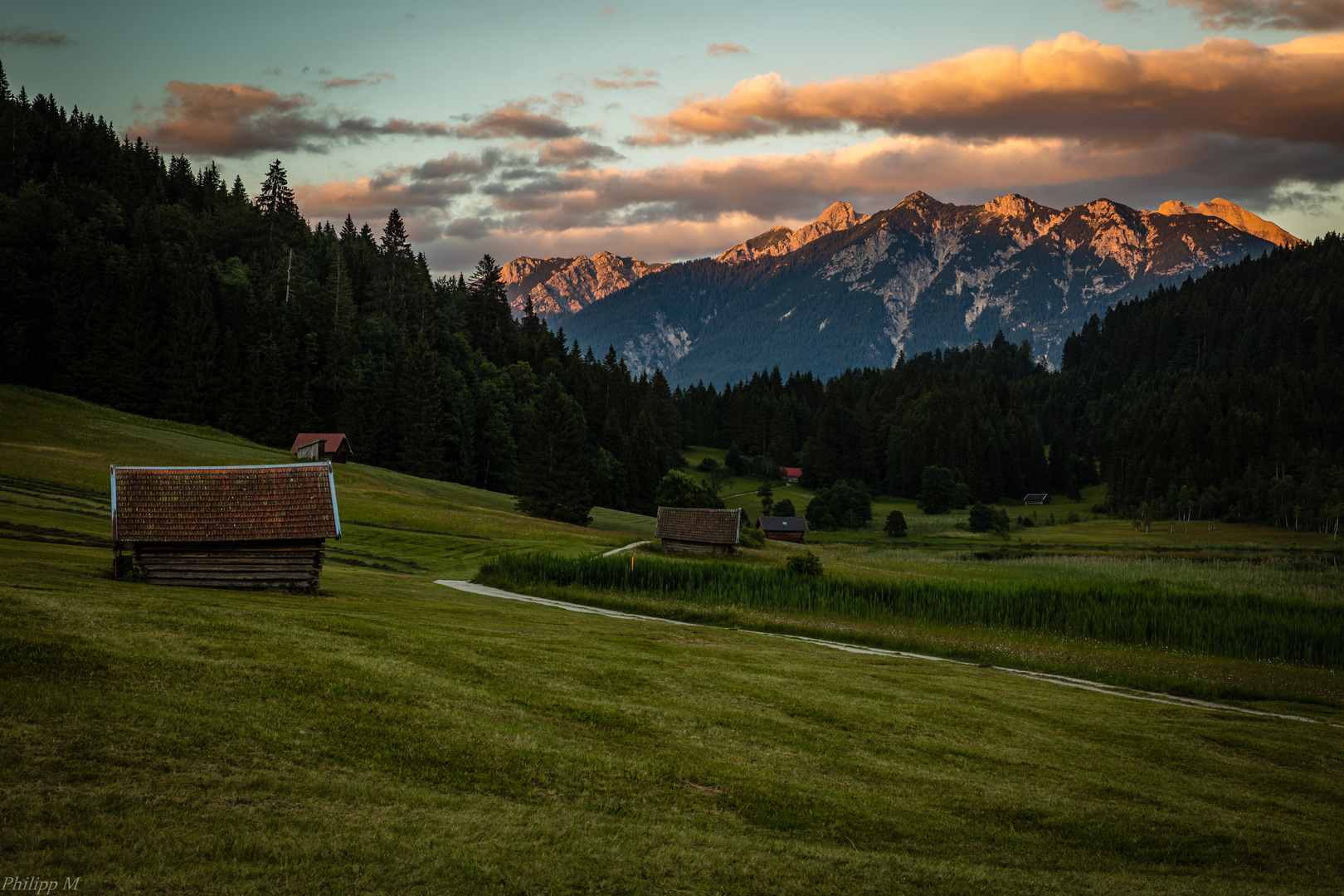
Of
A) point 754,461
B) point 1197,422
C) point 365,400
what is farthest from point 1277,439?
point 365,400

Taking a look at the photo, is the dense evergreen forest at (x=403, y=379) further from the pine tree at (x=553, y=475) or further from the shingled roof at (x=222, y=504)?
the shingled roof at (x=222, y=504)

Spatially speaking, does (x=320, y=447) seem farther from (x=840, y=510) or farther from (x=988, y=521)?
(x=988, y=521)

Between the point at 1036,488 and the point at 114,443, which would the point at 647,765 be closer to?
the point at 114,443

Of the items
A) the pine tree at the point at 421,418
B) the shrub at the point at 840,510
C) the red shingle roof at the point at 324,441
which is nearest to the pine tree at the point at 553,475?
the pine tree at the point at 421,418

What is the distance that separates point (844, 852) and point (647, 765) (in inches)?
143

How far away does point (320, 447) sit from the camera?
9281cm

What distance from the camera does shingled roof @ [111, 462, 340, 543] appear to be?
27766mm

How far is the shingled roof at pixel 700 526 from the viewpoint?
64188mm

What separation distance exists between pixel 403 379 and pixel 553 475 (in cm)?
3178

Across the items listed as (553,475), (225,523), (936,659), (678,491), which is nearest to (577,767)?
(936,659)

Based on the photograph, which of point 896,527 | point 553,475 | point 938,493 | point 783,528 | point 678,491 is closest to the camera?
point 553,475

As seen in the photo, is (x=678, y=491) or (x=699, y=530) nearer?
(x=699, y=530)

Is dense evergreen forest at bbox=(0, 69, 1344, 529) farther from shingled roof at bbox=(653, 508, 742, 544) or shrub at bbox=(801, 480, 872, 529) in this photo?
shingled roof at bbox=(653, 508, 742, 544)

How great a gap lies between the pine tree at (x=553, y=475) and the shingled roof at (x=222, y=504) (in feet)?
207
